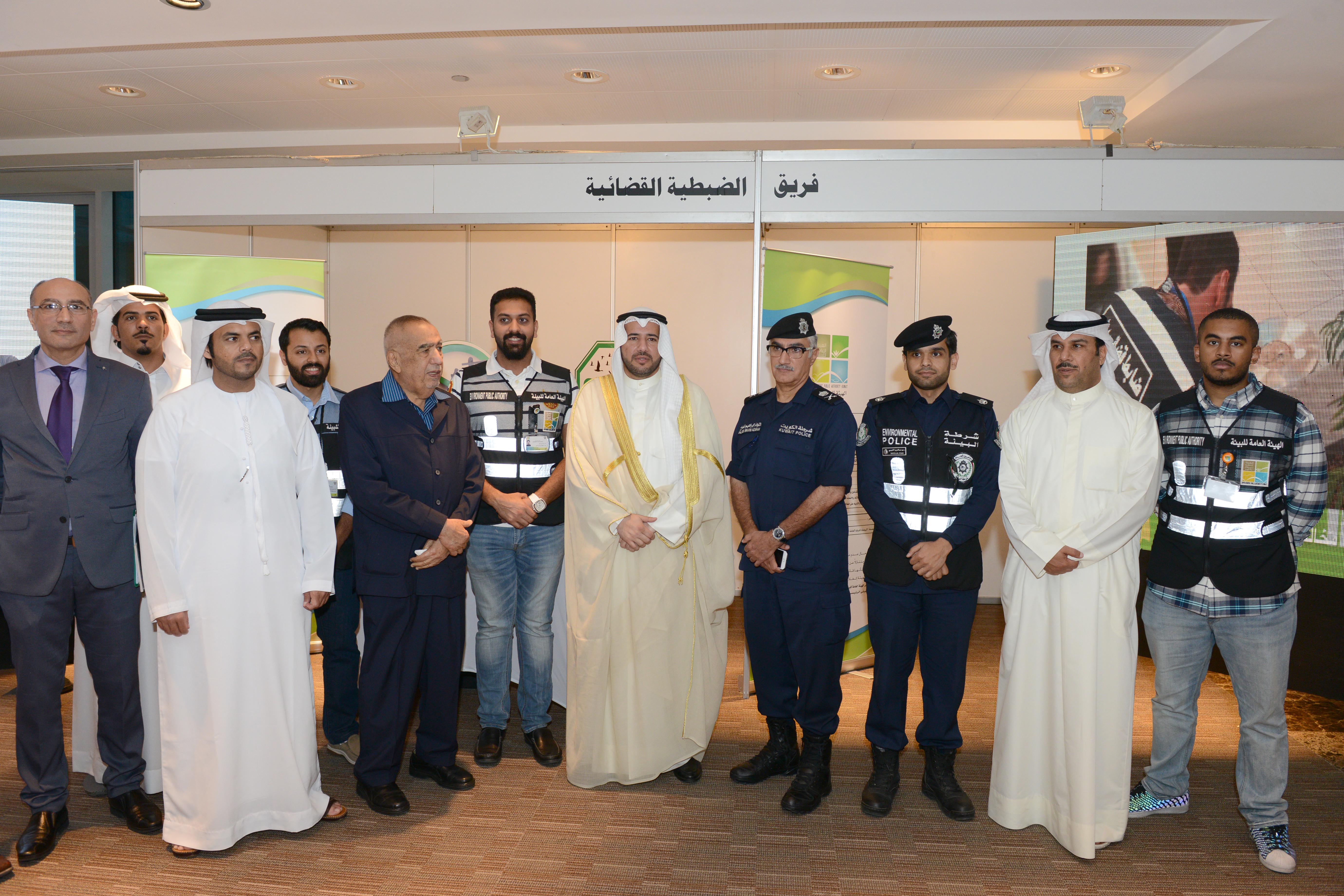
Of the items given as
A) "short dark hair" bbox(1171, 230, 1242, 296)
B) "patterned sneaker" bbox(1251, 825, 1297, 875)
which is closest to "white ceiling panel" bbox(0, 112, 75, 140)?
"short dark hair" bbox(1171, 230, 1242, 296)

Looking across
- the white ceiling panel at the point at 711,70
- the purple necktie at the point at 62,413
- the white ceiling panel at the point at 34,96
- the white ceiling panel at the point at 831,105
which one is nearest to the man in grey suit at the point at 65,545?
the purple necktie at the point at 62,413

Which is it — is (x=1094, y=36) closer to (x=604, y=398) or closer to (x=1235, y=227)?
(x=1235, y=227)

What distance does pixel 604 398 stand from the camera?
3.54 m

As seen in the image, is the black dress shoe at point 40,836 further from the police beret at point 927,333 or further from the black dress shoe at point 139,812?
the police beret at point 927,333

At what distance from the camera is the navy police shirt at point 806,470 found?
11.1 ft

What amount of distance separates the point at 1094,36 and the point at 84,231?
7876 mm

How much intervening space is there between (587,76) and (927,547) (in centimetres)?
372

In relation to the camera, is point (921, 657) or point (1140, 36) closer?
point (921, 657)

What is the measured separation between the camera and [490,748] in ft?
12.1

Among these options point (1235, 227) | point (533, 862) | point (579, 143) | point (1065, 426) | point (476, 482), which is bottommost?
point (533, 862)

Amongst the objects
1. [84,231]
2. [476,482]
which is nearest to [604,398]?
[476,482]

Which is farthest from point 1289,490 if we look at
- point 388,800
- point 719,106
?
point 719,106

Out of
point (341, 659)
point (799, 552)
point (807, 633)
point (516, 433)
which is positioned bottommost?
point (341, 659)

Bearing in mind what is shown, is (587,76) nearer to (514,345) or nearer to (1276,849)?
(514,345)
